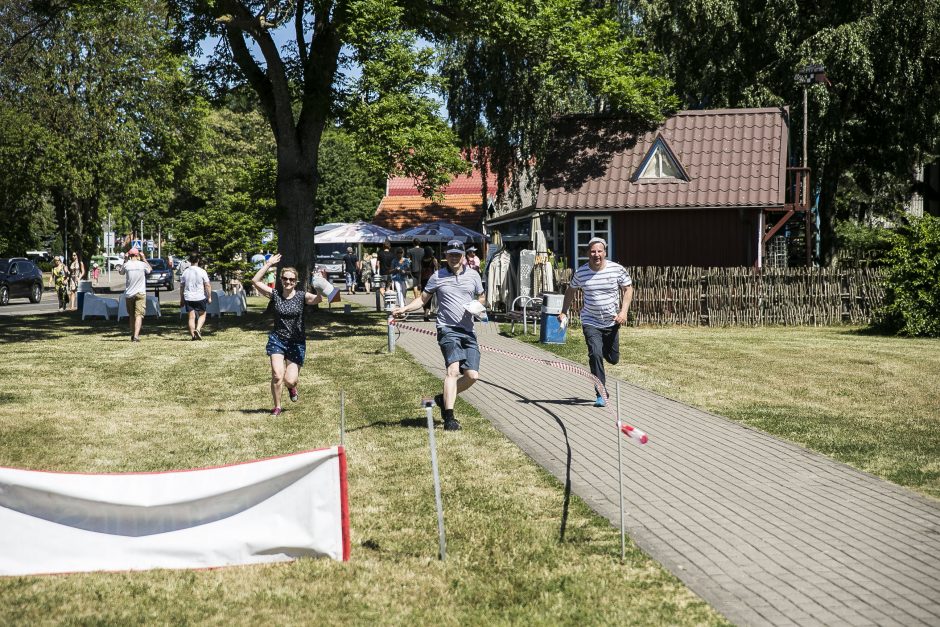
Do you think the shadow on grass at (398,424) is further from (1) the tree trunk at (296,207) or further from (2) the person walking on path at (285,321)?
(1) the tree trunk at (296,207)

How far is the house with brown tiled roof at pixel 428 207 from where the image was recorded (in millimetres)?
51688

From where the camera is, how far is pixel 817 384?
42.8 feet

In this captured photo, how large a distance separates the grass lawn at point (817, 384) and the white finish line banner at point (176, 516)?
4616mm

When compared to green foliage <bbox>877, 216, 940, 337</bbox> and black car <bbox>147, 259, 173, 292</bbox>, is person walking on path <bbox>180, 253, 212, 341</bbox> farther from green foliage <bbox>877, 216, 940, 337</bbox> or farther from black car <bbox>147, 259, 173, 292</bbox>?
black car <bbox>147, 259, 173, 292</bbox>

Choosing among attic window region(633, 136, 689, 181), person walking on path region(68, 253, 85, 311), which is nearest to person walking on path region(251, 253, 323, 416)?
attic window region(633, 136, 689, 181)

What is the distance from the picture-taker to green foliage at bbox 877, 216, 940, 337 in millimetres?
19984

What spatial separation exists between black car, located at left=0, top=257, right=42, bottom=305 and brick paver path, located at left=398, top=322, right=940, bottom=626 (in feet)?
103

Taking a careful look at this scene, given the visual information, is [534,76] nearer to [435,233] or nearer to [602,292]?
[435,233]

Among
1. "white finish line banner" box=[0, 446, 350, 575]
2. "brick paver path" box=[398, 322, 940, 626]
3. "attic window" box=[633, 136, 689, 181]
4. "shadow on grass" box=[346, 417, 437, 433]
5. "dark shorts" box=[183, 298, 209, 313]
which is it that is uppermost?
"attic window" box=[633, 136, 689, 181]

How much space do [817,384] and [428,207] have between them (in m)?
42.2

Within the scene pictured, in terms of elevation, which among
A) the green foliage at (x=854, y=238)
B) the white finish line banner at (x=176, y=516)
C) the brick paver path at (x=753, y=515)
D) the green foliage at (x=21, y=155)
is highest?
the green foliage at (x=21, y=155)

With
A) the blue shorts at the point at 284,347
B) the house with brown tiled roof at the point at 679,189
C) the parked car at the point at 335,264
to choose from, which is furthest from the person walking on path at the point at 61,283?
the blue shorts at the point at 284,347

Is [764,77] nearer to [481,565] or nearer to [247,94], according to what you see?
[247,94]

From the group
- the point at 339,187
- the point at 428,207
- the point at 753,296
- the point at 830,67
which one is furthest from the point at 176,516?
the point at 339,187
